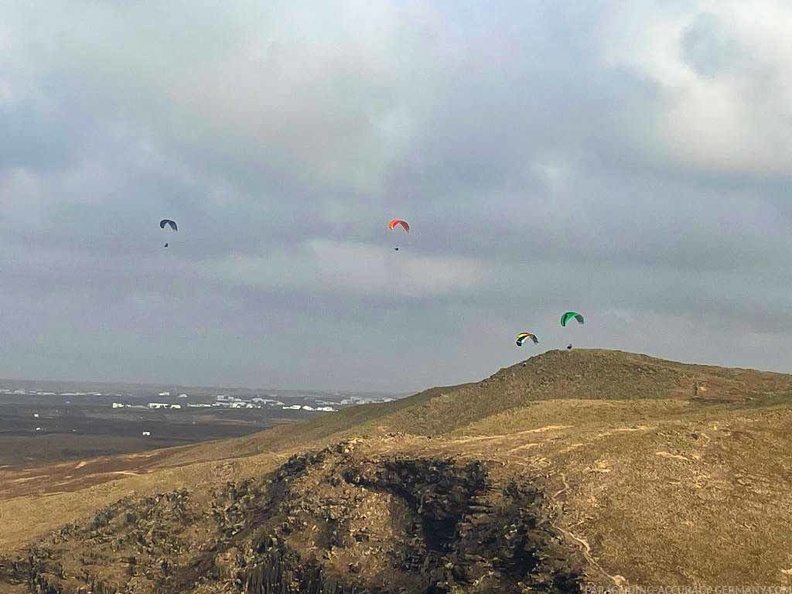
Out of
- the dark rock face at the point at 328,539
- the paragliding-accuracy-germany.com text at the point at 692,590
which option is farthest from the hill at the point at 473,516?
the paragliding-accuracy-germany.com text at the point at 692,590

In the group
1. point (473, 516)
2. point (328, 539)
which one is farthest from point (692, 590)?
point (328, 539)

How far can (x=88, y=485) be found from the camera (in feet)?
202

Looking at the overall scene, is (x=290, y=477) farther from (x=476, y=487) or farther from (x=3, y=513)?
(x=3, y=513)

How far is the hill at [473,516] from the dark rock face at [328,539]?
0.07 meters

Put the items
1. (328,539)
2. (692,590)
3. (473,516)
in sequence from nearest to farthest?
(692,590) → (473,516) → (328,539)

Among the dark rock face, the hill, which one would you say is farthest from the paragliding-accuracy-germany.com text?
the dark rock face

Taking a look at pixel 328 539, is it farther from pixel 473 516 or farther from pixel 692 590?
pixel 692 590

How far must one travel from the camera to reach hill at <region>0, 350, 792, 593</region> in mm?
21906

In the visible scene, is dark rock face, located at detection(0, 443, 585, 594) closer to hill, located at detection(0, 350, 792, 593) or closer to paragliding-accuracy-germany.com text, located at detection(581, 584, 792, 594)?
hill, located at detection(0, 350, 792, 593)

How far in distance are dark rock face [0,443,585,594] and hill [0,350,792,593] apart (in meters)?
0.07

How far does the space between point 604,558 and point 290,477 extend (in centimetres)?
1942

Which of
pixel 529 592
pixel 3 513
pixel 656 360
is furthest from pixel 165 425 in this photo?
pixel 529 592

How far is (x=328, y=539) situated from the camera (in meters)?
28.6

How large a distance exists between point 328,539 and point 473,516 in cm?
667
